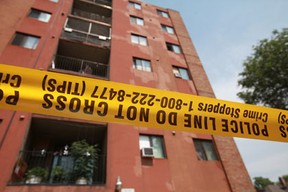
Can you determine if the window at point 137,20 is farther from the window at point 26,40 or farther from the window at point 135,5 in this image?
the window at point 26,40

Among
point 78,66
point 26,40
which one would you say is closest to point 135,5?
point 78,66

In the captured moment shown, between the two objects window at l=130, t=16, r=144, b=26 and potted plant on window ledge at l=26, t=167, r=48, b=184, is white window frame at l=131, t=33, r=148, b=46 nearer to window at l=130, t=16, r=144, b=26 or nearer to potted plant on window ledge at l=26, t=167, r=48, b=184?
window at l=130, t=16, r=144, b=26

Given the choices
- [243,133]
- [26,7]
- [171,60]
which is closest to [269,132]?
[243,133]

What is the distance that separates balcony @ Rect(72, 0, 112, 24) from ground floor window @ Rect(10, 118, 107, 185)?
40.0 feet

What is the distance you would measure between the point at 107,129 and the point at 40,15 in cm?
1105

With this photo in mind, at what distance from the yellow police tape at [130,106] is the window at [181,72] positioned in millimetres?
11563

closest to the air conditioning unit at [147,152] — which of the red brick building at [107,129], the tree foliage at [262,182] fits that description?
the red brick building at [107,129]

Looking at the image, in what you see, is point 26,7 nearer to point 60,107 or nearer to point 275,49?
point 60,107

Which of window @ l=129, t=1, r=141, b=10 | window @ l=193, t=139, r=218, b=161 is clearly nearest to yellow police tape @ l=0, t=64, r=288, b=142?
window @ l=193, t=139, r=218, b=161

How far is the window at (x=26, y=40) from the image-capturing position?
12695 millimetres

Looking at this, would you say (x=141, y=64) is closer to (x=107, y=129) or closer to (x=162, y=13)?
(x=107, y=129)

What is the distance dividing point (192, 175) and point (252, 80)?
11.4 meters

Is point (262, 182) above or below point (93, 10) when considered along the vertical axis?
above

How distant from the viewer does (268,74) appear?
16.3 m
